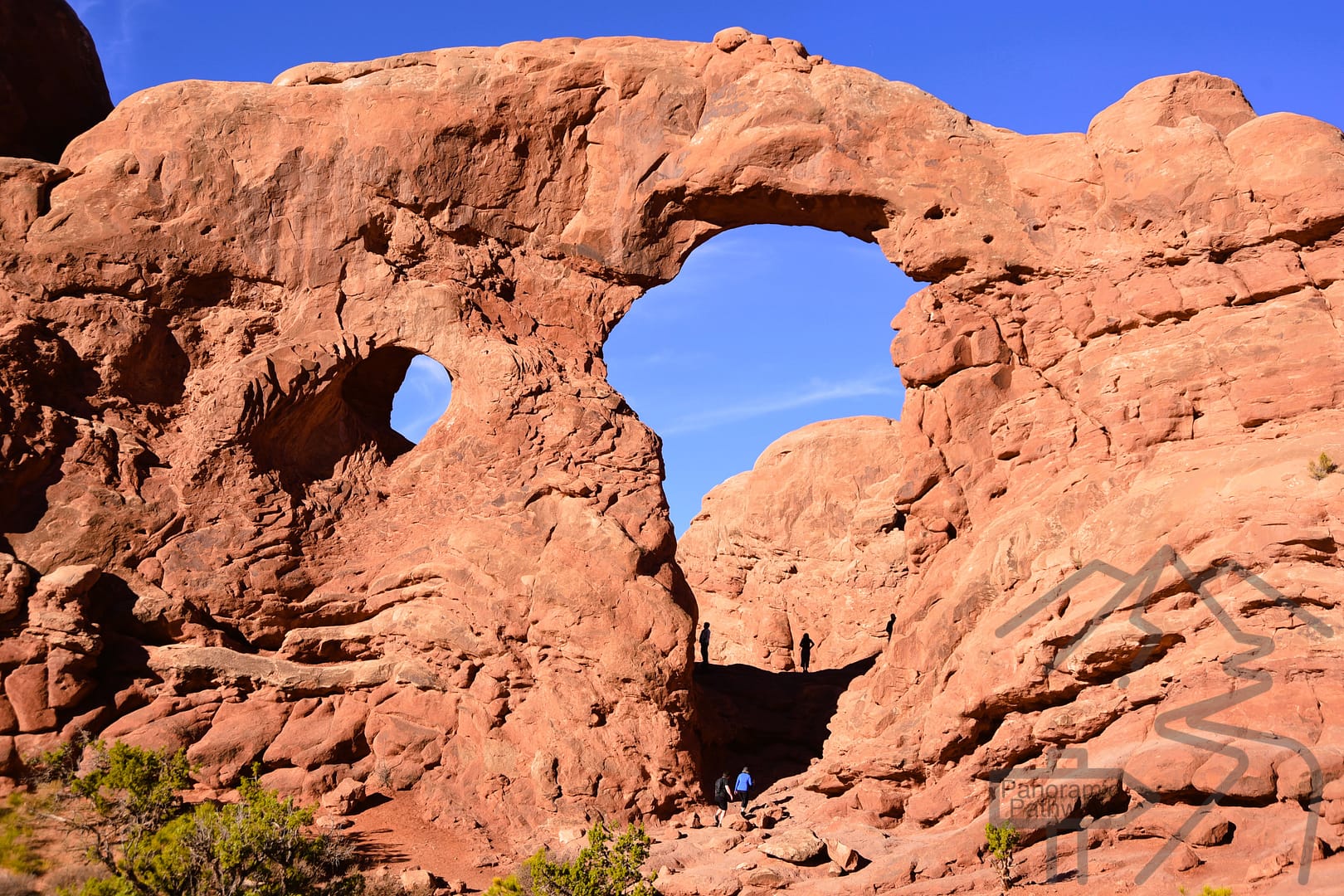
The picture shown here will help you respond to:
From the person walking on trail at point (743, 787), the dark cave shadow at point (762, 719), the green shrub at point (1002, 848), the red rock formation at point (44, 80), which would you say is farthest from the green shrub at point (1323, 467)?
the red rock formation at point (44, 80)

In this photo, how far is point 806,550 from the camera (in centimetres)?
3412

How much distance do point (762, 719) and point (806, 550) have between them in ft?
33.1

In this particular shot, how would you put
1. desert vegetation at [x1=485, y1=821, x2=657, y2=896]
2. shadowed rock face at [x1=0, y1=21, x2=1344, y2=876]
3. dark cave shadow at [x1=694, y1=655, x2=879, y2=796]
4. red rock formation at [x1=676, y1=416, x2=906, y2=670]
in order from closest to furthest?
desert vegetation at [x1=485, y1=821, x2=657, y2=896] → shadowed rock face at [x1=0, y1=21, x2=1344, y2=876] → dark cave shadow at [x1=694, y1=655, x2=879, y2=796] → red rock formation at [x1=676, y1=416, x2=906, y2=670]

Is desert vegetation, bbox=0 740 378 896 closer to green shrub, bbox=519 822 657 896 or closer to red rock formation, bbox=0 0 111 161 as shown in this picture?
green shrub, bbox=519 822 657 896

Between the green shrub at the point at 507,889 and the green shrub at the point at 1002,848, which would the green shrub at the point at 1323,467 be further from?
the green shrub at the point at 507,889

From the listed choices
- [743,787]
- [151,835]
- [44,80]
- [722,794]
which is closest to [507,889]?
[151,835]

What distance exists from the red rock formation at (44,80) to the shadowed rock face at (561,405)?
2567 mm

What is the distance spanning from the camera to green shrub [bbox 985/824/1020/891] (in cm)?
1549

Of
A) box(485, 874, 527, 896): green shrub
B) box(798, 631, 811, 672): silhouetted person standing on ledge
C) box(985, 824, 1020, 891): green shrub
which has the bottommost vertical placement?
box(985, 824, 1020, 891): green shrub

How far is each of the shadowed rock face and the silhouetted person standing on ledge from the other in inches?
355

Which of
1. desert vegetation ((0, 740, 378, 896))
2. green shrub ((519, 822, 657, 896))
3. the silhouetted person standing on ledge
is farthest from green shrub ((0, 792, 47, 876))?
the silhouetted person standing on ledge

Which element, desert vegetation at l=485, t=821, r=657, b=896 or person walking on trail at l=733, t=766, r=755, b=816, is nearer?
desert vegetation at l=485, t=821, r=657, b=896

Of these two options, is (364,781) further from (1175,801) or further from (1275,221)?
(1275,221)

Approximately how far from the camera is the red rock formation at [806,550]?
1232 inches
